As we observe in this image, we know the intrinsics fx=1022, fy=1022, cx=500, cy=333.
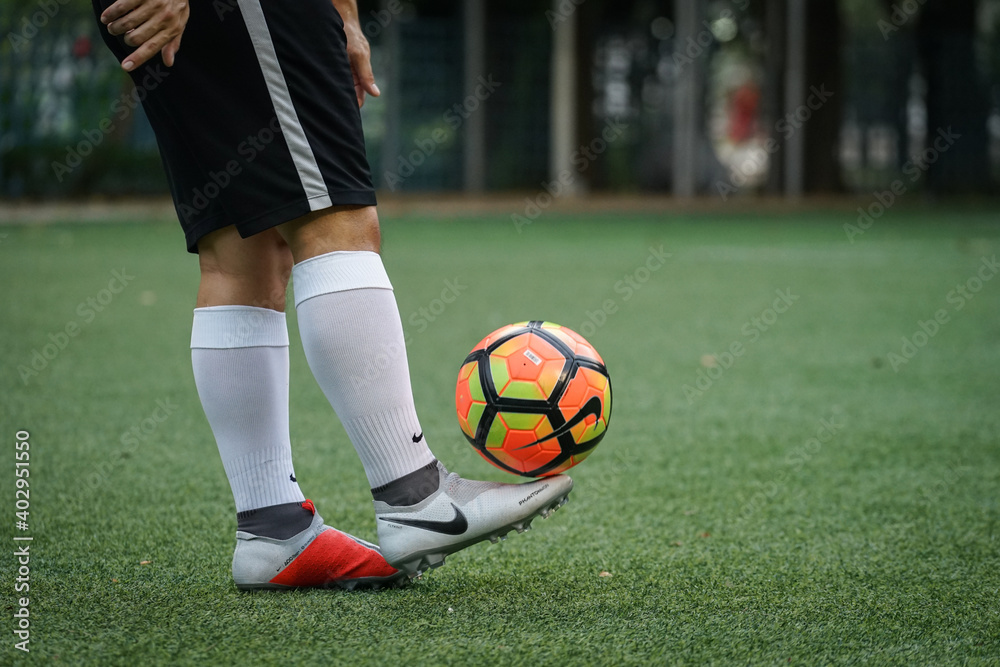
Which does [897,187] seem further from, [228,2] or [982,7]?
[228,2]

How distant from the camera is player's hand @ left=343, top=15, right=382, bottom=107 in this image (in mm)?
1996

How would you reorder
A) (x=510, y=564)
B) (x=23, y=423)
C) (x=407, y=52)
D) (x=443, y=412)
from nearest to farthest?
(x=510, y=564) < (x=23, y=423) < (x=443, y=412) < (x=407, y=52)

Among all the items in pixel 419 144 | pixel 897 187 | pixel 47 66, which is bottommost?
pixel 897 187

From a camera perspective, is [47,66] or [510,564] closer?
[510,564]

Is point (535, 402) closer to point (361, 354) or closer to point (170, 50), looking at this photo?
point (361, 354)

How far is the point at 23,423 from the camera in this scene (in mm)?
3357

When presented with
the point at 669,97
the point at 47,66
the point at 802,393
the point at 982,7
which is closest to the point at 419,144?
the point at 669,97

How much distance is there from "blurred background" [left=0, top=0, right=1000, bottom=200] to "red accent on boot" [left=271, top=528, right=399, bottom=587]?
52.1 ft

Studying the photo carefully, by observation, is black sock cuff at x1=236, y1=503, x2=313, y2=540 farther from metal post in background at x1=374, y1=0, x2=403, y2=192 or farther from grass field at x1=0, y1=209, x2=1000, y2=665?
metal post in background at x1=374, y1=0, x2=403, y2=192

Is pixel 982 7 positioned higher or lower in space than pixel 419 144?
higher

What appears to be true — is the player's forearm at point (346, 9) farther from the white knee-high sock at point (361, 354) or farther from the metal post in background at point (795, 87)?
the metal post in background at point (795, 87)

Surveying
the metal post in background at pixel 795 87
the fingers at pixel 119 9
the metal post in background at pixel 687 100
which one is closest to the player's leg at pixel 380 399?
the fingers at pixel 119 9

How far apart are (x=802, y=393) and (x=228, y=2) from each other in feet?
9.23

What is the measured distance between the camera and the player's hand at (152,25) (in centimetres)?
166
